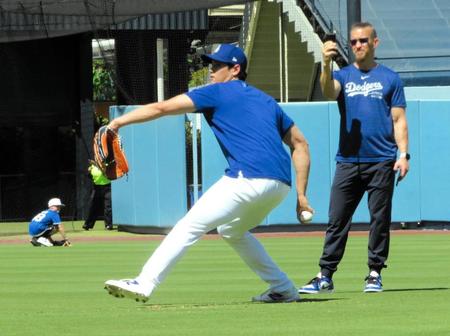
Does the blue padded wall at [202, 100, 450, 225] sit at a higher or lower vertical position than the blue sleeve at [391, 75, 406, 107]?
lower

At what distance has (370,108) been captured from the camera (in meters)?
10.7

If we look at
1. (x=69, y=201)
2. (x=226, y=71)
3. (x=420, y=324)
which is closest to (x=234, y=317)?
(x=420, y=324)

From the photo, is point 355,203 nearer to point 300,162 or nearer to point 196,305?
point 300,162

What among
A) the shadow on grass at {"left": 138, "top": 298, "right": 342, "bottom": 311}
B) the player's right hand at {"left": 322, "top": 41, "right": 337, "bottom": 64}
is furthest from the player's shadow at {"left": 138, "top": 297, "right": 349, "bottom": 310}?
the player's right hand at {"left": 322, "top": 41, "right": 337, "bottom": 64}

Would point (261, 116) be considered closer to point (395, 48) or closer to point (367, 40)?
point (367, 40)

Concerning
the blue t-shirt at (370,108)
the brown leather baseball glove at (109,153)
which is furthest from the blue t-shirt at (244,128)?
the blue t-shirt at (370,108)

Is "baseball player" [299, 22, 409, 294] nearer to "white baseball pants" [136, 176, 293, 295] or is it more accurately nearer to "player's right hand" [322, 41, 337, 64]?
"player's right hand" [322, 41, 337, 64]

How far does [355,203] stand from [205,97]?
221 cm

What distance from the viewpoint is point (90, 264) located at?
1644cm

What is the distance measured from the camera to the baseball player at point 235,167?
9.13 meters

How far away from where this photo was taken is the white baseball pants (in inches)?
359

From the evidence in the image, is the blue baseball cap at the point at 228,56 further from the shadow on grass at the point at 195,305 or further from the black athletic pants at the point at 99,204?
the black athletic pants at the point at 99,204

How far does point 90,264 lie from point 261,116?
742 centimetres

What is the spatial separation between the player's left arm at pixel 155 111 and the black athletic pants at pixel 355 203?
2.10 m
